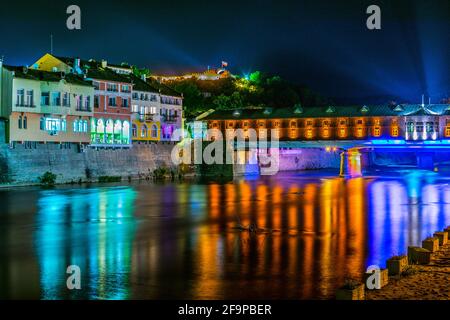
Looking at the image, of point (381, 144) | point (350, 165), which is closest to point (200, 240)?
point (350, 165)

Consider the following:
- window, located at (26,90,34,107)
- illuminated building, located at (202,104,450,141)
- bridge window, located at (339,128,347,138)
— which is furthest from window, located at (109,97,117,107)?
bridge window, located at (339,128,347,138)

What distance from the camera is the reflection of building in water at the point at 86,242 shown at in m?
20.3

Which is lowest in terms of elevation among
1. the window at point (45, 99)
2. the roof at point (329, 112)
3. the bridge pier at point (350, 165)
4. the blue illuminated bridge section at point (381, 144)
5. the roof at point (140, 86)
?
the bridge pier at point (350, 165)

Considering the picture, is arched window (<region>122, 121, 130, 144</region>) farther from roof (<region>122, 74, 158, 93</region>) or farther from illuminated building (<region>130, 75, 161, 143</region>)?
roof (<region>122, 74, 158, 93</region>)

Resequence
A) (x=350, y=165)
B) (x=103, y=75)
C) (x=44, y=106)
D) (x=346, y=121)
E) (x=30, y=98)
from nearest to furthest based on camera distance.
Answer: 1. (x=30, y=98)
2. (x=44, y=106)
3. (x=103, y=75)
4. (x=350, y=165)
5. (x=346, y=121)

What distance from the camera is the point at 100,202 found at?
A: 48.1 metres

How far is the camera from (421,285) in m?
17.2

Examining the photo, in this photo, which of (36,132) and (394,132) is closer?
(36,132)

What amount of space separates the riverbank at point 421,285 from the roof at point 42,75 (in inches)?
1927

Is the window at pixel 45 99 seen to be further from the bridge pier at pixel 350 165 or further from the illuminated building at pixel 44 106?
the bridge pier at pixel 350 165

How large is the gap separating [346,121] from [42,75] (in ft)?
192

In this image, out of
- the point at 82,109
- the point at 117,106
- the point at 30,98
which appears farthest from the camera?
the point at 117,106

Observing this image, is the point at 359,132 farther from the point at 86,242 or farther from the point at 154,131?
the point at 86,242

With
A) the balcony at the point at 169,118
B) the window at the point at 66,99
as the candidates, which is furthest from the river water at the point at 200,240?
the balcony at the point at 169,118
